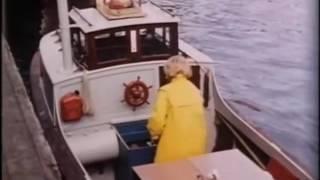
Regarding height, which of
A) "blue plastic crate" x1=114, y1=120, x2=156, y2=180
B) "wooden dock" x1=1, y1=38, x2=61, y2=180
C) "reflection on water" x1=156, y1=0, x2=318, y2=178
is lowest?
"reflection on water" x1=156, y1=0, x2=318, y2=178

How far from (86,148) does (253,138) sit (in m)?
0.95

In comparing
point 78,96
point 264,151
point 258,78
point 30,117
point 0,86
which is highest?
point 0,86

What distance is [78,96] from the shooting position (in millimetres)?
3779

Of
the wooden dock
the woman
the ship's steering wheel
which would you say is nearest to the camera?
the woman

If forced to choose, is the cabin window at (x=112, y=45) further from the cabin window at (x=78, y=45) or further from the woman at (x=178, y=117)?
the woman at (x=178, y=117)

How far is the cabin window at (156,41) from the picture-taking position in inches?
160

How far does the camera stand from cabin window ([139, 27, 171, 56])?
4.07 meters

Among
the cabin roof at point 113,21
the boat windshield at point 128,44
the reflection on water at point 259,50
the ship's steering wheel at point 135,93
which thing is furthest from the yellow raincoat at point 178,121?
the reflection on water at point 259,50

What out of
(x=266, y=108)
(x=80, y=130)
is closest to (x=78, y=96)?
(x=80, y=130)

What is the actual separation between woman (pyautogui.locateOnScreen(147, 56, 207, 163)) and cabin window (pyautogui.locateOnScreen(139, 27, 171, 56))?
102cm

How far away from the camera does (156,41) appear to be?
4.11 meters

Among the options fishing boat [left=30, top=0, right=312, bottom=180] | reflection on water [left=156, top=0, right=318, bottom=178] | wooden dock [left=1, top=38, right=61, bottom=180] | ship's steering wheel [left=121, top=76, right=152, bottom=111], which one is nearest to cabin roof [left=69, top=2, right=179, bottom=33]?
fishing boat [left=30, top=0, right=312, bottom=180]

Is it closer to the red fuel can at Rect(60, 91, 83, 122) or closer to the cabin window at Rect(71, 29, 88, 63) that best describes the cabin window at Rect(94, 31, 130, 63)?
the cabin window at Rect(71, 29, 88, 63)

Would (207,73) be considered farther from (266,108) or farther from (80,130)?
(266,108)
